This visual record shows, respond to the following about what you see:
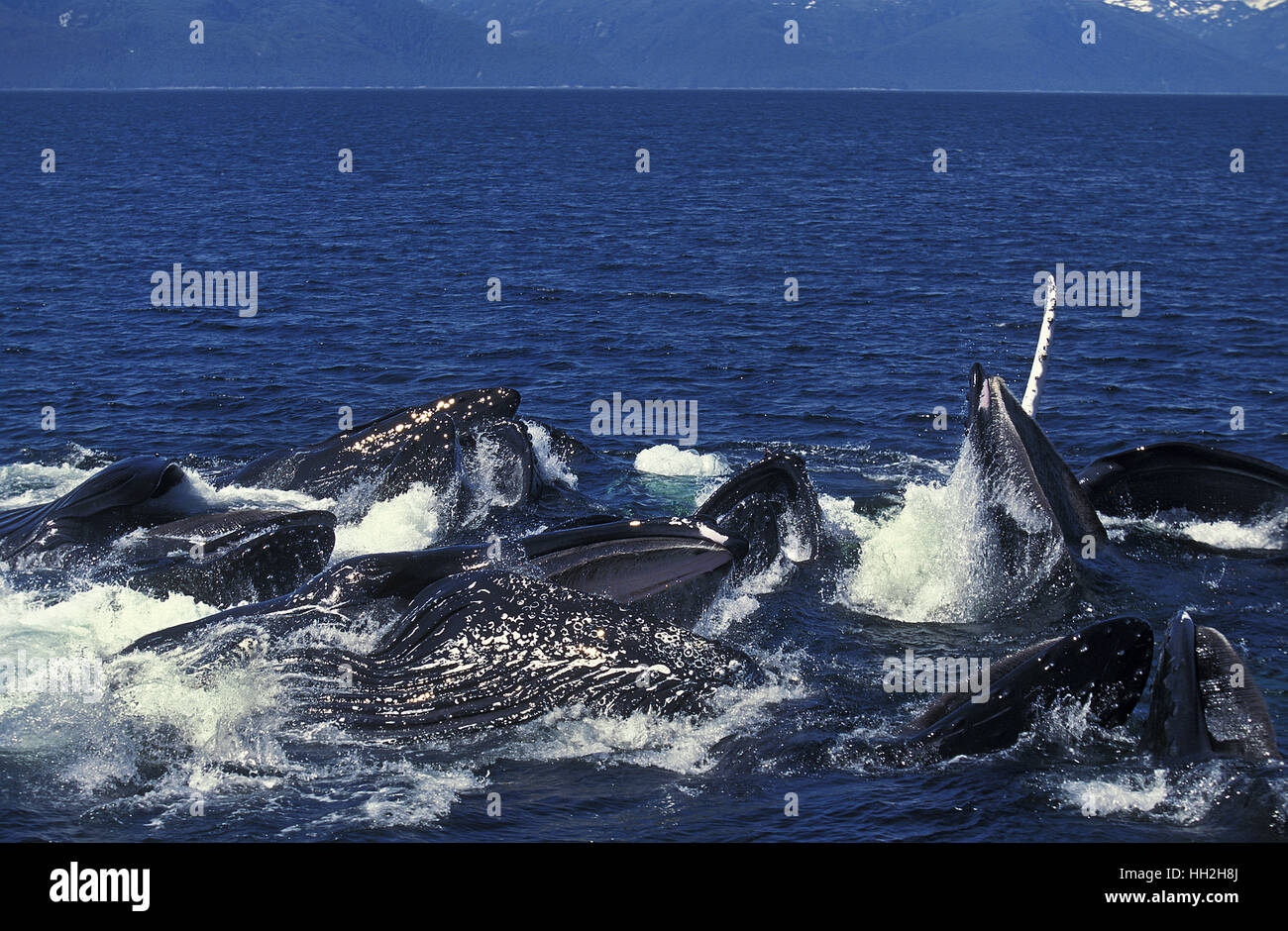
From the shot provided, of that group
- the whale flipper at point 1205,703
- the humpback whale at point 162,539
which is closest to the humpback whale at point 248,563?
the humpback whale at point 162,539

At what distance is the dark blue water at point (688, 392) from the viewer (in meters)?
14.4

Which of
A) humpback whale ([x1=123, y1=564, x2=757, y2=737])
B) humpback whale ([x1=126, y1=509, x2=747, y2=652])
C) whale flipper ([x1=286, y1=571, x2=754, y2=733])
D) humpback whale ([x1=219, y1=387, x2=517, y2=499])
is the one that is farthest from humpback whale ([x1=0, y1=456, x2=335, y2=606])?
whale flipper ([x1=286, y1=571, x2=754, y2=733])

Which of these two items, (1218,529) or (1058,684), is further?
(1218,529)

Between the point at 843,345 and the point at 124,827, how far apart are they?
33.0 metres

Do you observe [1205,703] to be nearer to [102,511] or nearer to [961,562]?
[961,562]

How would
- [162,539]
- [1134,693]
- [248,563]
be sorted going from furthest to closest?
1. [162,539]
2. [248,563]
3. [1134,693]

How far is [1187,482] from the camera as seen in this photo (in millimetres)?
22438

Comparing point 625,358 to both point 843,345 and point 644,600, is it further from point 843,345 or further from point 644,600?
point 644,600

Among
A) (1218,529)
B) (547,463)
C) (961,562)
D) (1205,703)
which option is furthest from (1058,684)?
(547,463)

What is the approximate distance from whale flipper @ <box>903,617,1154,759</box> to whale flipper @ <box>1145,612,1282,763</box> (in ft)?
1.23

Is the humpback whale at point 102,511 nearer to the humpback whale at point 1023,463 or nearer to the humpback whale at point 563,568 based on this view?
the humpback whale at point 563,568

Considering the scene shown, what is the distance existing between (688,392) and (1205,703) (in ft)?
80.5

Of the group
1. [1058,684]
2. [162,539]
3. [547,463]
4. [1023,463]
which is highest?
[1023,463]
